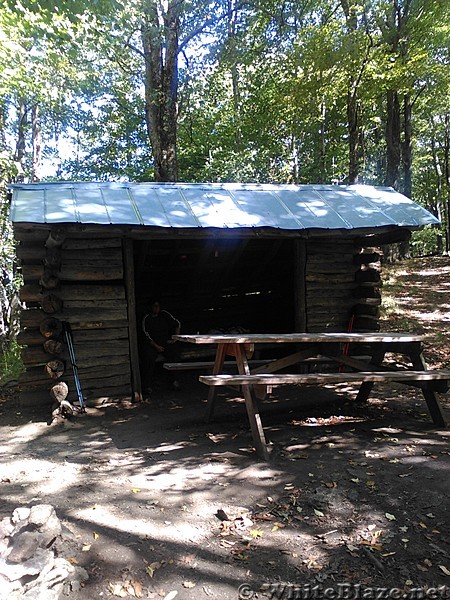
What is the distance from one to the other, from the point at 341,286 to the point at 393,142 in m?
11.0

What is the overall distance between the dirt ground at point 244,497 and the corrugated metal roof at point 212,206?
2.78m

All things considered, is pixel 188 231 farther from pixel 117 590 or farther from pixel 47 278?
pixel 117 590

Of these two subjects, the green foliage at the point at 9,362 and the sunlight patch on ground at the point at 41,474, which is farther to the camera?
the green foliage at the point at 9,362

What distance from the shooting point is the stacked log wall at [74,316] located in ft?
21.4

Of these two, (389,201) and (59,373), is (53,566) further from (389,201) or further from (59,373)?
(389,201)

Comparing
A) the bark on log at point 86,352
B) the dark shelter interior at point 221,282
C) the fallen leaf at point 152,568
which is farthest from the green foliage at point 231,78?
the fallen leaf at point 152,568

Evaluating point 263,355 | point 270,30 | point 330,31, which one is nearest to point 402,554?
point 263,355

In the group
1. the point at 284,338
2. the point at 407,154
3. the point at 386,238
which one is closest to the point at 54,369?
the point at 284,338

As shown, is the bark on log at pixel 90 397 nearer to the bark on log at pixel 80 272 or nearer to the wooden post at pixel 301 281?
the bark on log at pixel 80 272

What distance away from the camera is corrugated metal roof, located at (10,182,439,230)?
6137mm

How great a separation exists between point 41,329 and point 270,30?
13.8 m

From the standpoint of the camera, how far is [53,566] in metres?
2.49

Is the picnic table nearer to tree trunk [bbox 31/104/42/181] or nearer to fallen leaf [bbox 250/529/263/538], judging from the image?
fallen leaf [bbox 250/529/263/538]

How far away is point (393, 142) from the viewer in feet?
55.2
